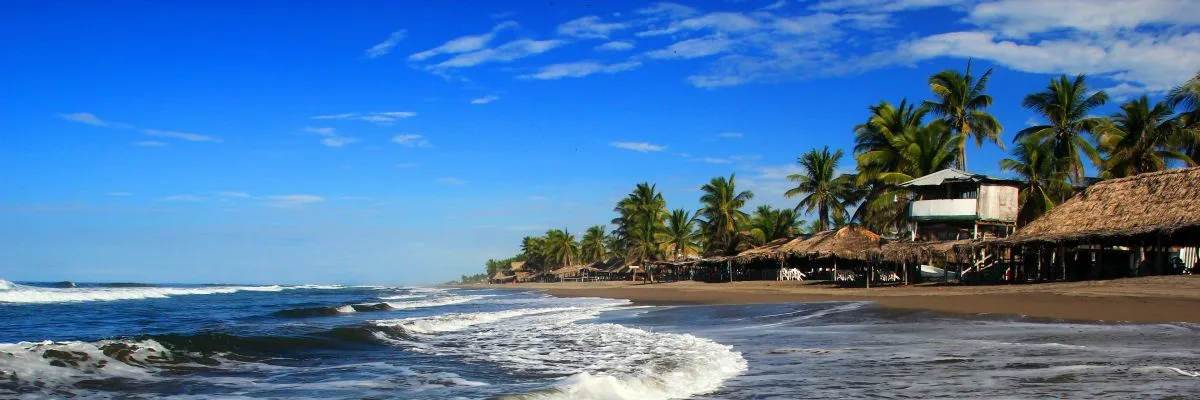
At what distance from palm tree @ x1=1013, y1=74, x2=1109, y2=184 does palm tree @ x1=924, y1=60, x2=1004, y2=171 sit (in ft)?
9.29

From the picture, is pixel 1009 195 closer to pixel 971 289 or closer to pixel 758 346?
pixel 971 289

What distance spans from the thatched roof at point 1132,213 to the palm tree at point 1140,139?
16.9 feet

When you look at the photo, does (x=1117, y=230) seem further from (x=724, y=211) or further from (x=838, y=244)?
(x=724, y=211)

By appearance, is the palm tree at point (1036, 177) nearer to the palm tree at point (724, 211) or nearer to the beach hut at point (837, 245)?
the beach hut at point (837, 245)

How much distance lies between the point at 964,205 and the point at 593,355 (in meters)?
24.2

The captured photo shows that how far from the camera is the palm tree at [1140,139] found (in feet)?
99.3

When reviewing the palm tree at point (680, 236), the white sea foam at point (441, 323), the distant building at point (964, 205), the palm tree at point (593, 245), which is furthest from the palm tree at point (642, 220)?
the white sea foam at point (441, 323)

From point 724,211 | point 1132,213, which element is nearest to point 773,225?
point 724,211

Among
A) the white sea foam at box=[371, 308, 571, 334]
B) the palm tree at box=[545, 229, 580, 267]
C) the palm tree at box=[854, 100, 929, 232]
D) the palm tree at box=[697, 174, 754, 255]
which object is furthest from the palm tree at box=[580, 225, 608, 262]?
the white sea foam at box=[371, 308, 571, 334]

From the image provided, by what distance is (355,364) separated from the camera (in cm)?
1112

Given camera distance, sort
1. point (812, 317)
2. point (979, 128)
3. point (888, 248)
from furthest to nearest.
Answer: point (979, 128)
point (888, 248)
point (812, 317)

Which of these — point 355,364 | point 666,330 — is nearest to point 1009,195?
point 666,330

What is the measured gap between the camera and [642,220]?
65.8 m

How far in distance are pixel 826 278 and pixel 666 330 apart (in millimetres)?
29353
